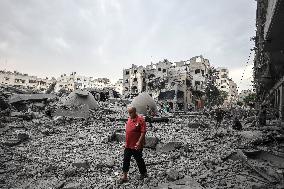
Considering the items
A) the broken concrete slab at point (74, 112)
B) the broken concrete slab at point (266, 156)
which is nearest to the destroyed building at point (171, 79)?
the broken concrete slab at point (74, 112)

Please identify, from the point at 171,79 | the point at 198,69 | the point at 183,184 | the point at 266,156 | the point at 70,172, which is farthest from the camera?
the point at 198,69

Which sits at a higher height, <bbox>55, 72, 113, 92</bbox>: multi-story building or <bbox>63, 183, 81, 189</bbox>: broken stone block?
<bbox>55, 72, 113, 92</bbox>: multi-story building

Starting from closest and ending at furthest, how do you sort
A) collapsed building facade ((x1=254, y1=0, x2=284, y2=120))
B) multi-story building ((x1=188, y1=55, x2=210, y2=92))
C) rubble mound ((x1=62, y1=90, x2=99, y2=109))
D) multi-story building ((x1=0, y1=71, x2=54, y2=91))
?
→ collapsed building facade ((x1=254, y1=0, x2=284, y2=120)) → rubble mound ((x1=62, y1=90, x2=99, y2=109)) → multi-story building ((x1=188, y1=55, x2=210, y2=92)) → multi-story building ((x1=0, y1=71, x2=54, y2=91))

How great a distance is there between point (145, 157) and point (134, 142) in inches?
82.7

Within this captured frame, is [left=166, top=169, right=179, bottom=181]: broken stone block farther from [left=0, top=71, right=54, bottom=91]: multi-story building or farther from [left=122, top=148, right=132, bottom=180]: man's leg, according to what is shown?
[left=0, top=71, right=54, bottom=91]: multi-story building

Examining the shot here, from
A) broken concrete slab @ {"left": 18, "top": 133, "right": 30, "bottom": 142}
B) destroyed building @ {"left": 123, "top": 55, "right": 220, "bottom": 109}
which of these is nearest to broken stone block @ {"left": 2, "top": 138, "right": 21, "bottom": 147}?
broken concrete slab @ {"left": 18, "top": 133, "right": 30, "bottom": 142}

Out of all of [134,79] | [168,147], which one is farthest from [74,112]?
[134,79]

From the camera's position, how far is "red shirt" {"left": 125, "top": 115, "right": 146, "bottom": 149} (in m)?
6.43

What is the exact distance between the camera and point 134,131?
6.46m

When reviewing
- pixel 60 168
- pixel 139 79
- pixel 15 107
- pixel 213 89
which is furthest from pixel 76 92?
pixel 139 79

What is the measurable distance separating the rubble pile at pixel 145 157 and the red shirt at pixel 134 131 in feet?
2.70

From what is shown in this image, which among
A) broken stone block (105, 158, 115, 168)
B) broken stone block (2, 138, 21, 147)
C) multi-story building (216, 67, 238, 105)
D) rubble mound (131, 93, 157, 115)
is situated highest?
multi-story building (216, 67, 238, 105)

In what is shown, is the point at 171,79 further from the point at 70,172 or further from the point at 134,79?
the point at 70,172

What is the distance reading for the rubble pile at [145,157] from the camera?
6.32 m
